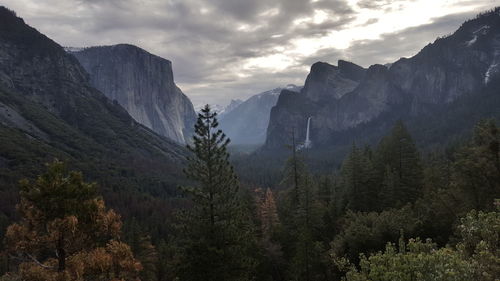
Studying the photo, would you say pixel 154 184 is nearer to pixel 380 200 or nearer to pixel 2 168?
pixel 2 168

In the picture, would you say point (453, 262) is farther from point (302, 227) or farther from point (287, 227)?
point (287, 227)

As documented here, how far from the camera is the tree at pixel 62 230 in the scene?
15312 millimetres

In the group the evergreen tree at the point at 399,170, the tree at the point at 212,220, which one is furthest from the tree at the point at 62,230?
the evergreen tree at the point at 399,170

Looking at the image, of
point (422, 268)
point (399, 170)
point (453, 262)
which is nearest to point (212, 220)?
point (422, 268)

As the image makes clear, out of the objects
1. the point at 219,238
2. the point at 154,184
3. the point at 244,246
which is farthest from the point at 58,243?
the point at 154,184

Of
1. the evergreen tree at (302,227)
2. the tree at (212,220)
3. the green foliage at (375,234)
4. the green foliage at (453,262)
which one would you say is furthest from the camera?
the evergreen tree at (302,227)

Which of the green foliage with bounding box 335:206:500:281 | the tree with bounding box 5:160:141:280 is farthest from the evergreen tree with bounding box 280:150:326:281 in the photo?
the tree with bounding box 5:160:141:280

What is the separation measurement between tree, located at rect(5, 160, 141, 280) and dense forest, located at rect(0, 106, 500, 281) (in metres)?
0.04

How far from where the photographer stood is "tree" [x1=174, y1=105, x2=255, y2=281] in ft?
81.2

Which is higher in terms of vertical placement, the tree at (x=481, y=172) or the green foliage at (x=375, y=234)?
the tree at (x=481, y=172)

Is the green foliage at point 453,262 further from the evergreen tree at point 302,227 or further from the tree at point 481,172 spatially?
the evergreen tree at point 302,227

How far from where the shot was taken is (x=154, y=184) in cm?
18838

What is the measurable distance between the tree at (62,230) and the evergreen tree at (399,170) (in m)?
35.1

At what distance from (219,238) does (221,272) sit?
219cm
